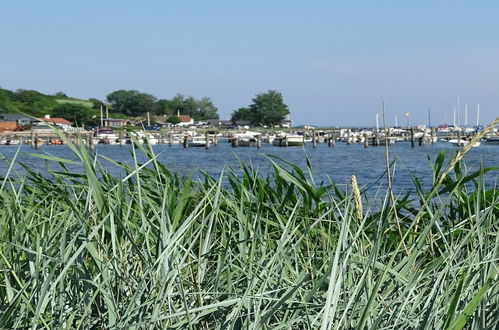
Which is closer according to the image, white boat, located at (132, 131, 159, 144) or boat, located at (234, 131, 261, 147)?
white boat, located at (132, 131, 159, 144)

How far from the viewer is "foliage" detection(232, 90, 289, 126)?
155125mm

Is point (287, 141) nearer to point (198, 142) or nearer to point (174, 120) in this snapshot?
point (198, 142)

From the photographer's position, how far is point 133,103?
541ft

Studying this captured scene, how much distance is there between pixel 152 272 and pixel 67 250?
0.89 ft

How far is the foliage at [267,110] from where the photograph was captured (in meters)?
155

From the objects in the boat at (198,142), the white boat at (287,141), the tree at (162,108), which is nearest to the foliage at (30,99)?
the tree at (162,108)

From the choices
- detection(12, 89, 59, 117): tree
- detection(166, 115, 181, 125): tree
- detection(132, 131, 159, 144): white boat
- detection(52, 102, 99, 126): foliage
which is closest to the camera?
detection(132, 131, 159, 144): white boat

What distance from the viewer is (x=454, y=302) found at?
1.75 metres

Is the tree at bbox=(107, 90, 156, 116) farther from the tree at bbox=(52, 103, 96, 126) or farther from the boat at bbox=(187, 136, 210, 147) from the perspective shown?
the boat at bbox=(187, 136, 210, 147)

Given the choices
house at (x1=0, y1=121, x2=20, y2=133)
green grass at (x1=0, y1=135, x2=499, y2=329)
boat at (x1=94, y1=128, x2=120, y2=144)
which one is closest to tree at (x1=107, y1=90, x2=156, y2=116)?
Result: house at (x1=0, y1=121, x2=20, y2=133)

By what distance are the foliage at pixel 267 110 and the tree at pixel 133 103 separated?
19.0 metres

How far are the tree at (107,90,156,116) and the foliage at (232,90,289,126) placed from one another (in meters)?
19.0

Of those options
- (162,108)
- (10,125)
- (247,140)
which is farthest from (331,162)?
(162,108)

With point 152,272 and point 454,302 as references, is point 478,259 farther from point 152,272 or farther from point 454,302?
point 152,272
